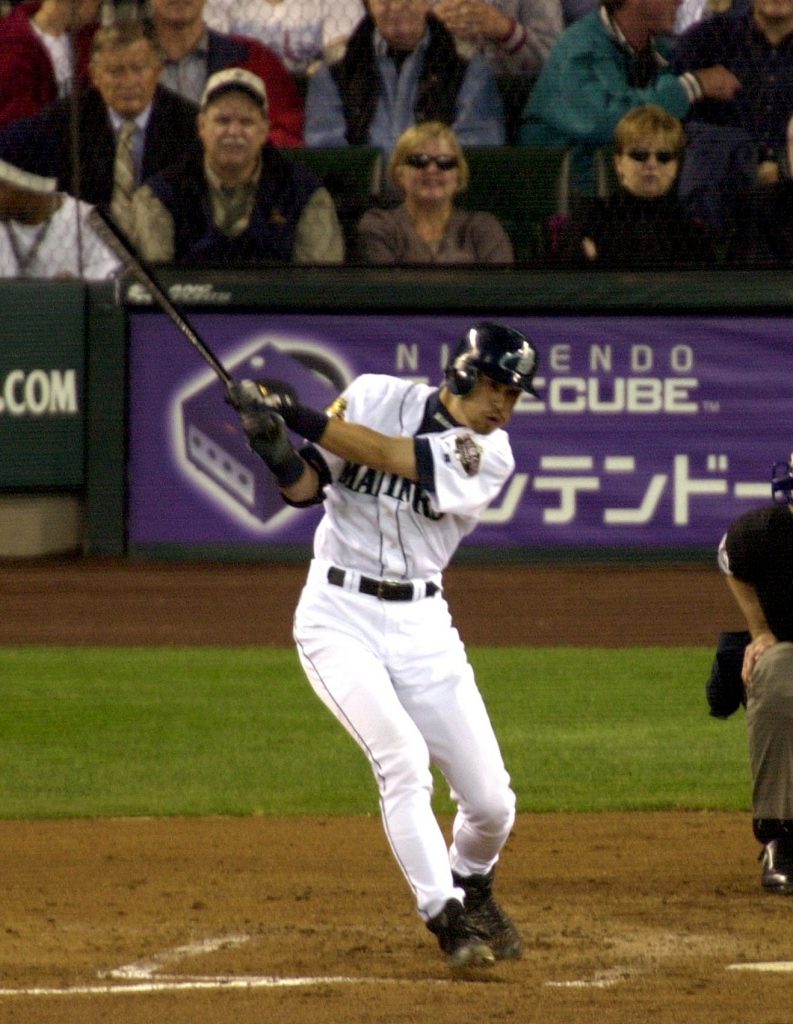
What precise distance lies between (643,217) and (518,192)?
80 centimetres

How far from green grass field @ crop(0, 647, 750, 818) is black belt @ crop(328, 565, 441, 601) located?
8.08 feet

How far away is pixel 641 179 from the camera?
11492 millimetres

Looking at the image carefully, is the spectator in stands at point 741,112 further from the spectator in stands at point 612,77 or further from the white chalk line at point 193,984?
the white chalk line at point 193,984

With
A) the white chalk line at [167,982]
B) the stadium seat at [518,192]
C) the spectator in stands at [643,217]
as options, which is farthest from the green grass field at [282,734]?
the stadium seat at [518,192]

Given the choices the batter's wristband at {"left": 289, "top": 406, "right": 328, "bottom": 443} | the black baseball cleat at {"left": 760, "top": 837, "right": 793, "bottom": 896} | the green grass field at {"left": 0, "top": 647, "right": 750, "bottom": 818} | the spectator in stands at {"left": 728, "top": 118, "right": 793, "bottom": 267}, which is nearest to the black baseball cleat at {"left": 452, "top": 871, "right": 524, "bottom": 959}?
the black baseball cleat at {"left": 760, "top": 837, "right": 793, "bottom": 896}

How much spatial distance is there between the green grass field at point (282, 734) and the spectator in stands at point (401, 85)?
12.3 ft

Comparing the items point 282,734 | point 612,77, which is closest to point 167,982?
point 282,734

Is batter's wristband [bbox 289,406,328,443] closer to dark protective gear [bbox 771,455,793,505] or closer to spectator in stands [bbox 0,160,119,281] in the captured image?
dark protective gear [bbox 771,455,793,505]

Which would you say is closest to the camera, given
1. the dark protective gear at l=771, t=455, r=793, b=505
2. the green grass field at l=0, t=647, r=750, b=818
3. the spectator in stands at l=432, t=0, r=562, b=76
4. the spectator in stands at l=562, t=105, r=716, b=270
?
the dark protective gear at l=771, t=455, r=793, b=505

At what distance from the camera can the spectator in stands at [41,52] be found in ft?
39.3

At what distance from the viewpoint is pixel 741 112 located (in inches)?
464

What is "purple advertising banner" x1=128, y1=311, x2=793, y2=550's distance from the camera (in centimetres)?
1177

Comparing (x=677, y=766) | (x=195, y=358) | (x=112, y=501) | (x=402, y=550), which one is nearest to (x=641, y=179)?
(x=195, y=358)

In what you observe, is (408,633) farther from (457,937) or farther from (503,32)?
(503,32)
